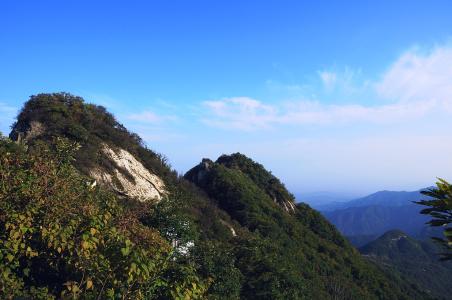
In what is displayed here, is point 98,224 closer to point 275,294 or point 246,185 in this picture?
point 275,294

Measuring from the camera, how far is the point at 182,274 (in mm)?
6562

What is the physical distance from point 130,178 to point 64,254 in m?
24.7

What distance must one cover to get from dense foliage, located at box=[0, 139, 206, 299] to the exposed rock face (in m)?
19.7

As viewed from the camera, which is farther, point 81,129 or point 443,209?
point 81,129

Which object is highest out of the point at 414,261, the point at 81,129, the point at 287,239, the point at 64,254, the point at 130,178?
the point at 81,129

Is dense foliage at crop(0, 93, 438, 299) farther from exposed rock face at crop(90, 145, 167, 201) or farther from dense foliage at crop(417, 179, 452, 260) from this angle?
dense foliage at crop(417, 179, 452, 260)

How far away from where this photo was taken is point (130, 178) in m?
31.2

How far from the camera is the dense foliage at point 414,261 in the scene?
122838 mm

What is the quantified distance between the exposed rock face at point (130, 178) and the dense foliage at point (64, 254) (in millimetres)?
19744

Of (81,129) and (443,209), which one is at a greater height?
(81,129)

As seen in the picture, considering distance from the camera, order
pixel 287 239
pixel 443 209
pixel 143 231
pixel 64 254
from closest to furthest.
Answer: pixel 443 209, pixel 64 254, pixel 143 231, pixel 287 239

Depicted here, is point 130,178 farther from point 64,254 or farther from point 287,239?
point 64,254

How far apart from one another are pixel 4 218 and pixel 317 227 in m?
54.7

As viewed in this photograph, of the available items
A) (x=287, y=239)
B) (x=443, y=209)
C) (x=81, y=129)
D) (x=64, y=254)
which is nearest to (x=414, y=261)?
(x=287, y=239)
